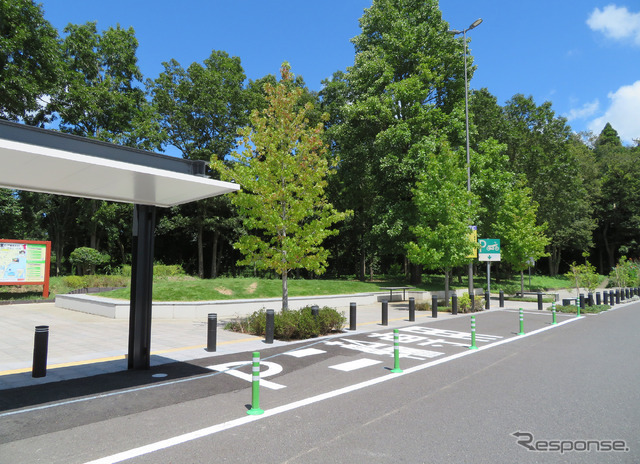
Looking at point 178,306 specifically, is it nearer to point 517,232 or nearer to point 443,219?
point 443,219

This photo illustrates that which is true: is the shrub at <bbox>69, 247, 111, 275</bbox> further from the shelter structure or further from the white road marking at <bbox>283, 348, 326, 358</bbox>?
the white road marking at <bbox>283, 348, 326, 358</bbox>

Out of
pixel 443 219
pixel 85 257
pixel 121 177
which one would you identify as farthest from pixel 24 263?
pixel 443 219

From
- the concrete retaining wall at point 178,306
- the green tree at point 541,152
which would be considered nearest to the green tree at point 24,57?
the concrete retaining wall at point 178,306

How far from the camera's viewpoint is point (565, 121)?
39781 millimetres

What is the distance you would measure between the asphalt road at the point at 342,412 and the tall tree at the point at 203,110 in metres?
27.7

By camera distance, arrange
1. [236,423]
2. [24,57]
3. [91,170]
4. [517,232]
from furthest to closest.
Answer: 1. [517,232]
2. [24,57]
3. [91,170]
4. [236,423]

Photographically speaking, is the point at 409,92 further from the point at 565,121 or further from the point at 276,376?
the point at 276,376

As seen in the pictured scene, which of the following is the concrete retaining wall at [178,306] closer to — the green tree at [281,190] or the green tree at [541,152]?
the green tree at [281,190]

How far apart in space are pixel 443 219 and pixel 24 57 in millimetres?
27657

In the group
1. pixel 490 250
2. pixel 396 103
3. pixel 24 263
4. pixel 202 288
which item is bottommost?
pixel 202 288

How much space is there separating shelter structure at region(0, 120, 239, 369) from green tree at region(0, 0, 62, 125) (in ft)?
74.7

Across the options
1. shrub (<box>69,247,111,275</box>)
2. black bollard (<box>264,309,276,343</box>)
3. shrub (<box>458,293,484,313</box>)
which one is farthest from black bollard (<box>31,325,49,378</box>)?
shrub (<box>69,247,111,275</box>)

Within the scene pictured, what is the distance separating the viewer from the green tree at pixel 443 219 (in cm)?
1994

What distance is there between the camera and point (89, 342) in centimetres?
1070
